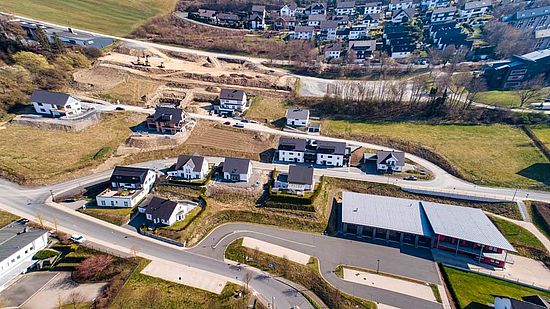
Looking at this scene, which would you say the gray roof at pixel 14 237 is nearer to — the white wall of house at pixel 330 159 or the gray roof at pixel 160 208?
the gray roof at pixel 160 208

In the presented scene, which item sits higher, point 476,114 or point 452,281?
point 476,114

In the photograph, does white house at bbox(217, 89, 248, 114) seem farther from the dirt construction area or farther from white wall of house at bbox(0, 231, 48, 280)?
white wall of house at bbox(0, 231, 48, 280)

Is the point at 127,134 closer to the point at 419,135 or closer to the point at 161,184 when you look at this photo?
the point at 161,184

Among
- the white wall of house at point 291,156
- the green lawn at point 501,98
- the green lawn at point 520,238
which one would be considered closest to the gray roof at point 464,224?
the green lawn at point 520,238

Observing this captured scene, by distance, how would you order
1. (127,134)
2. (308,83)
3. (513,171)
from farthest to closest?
(308,83), (127,134), (513,171)

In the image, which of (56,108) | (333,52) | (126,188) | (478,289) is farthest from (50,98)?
(478,289)

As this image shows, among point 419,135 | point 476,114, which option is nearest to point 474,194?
point 419,135

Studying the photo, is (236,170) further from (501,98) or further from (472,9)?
(472,9)
